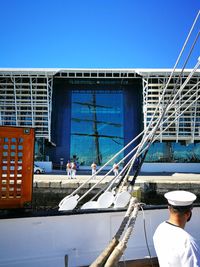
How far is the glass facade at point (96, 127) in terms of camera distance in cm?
3647

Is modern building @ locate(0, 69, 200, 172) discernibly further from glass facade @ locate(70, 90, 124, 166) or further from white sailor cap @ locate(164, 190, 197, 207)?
white sailor cap @ locate(164, 190, 197, 207)

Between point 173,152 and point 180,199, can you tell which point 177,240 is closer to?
point 180,199

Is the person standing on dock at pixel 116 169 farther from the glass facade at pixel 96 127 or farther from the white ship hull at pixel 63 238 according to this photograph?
the glass facade at pixel 96 127

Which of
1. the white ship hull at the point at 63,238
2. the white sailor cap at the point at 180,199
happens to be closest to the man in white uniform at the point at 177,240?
the white sailor cap at the point at 180,199

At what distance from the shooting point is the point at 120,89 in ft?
125

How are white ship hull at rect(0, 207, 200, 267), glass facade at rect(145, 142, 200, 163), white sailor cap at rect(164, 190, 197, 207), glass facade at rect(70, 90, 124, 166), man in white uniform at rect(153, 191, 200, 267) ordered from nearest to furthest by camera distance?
man in white uniform at rect(153, 191, 200, 267) → white sailor cap at rect(164, 190, 197, 207) → white ship hull at rect(0, 207, 200, 267) → glass facade at rect(145, 142, 200, 163) → glass facade at rect(70, 90, 124, 166)

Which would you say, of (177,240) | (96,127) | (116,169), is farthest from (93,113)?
(177,240)

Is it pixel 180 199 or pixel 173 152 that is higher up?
pixel 180 199

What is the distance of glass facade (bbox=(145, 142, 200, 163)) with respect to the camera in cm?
3547

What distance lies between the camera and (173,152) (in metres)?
35.8

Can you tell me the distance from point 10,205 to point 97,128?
33085 millimetres

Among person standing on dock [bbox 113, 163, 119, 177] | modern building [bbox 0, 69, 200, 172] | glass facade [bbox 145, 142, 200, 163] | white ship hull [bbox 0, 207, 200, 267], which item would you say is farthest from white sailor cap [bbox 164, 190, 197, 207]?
glass facade [bbox 145, 142, 200, 163]

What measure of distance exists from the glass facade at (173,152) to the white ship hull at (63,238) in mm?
31884

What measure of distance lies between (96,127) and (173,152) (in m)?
10.9
